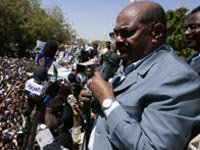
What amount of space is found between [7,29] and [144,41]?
132 ft

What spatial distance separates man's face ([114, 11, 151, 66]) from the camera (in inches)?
69.1

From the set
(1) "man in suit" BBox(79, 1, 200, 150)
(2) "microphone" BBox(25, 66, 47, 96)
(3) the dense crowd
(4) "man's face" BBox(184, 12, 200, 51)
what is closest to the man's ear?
(1) "man in suit" BBox(79, 1, 200, 150)

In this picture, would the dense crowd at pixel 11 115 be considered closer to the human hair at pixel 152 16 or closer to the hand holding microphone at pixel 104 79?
the hand holding microphone at pixel 104 79

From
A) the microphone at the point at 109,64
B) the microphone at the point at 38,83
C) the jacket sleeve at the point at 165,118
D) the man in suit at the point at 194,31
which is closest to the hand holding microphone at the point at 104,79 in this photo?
the microphone at the point at 109,64

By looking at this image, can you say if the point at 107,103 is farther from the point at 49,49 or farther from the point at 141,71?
the point at 49,49

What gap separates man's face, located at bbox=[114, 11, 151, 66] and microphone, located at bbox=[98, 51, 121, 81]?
7cm

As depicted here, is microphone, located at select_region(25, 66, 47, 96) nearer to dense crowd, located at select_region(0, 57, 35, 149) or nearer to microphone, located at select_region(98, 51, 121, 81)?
microphone, located at select_region(98, 51, 121, 81)

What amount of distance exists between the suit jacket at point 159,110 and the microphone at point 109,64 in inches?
6.8

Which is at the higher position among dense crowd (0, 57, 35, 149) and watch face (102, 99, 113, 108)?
watch face (102, 99, 113, 108)

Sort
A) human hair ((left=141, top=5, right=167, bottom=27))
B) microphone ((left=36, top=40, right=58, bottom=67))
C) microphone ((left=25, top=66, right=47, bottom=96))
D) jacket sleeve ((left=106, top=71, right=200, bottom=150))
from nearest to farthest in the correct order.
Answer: jacket sleeve ((left=106, top=71, right=200, bottom=150)) < human hair ((left=141, top=5, right=167, bottom=27)) < microphone ((left=25, top=66, right=47, bottom=96)) < microphone ((left=36, top=40, right=58, bottom=67))

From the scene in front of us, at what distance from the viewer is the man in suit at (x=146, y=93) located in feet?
4.86

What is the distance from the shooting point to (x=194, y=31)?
2.93 metres

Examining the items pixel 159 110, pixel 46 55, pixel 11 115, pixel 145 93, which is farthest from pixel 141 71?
pixel 11 115

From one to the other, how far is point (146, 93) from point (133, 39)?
31cm
